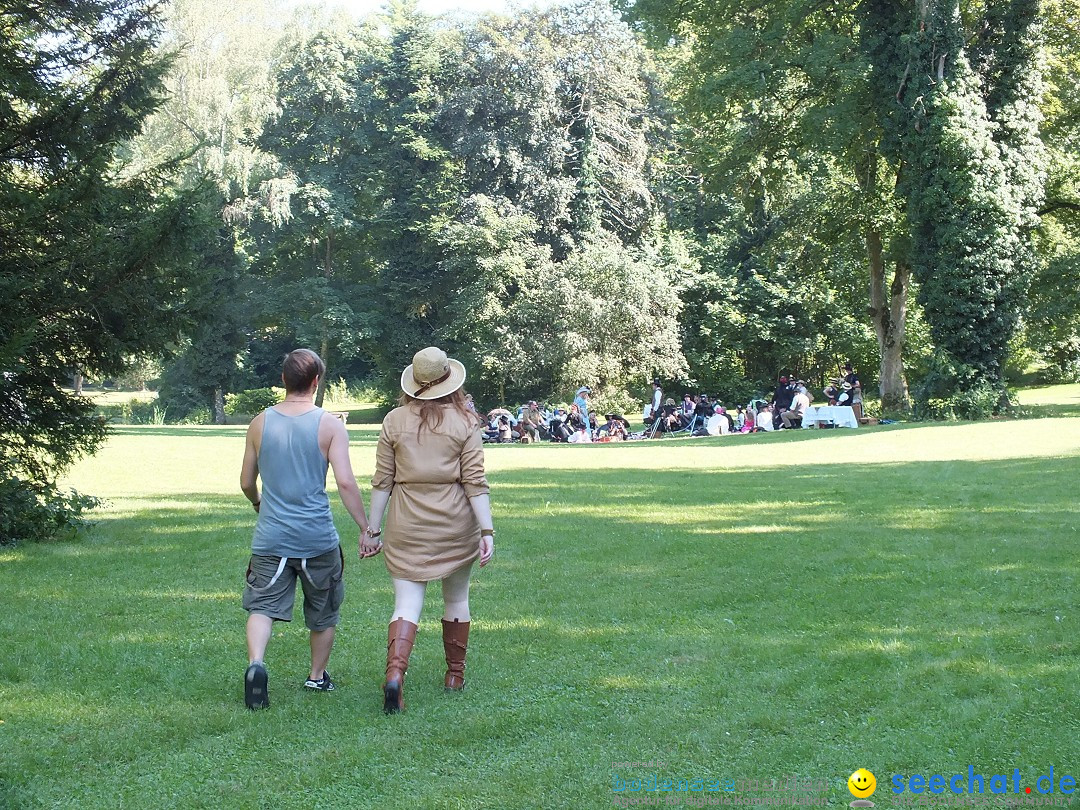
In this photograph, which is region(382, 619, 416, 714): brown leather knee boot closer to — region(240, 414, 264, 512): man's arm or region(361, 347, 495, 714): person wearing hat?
region(361, 347, 495, 714): person wearing hat

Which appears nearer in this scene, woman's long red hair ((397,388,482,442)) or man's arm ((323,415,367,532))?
man's arm ((323,415,367,532))

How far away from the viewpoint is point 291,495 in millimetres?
5668

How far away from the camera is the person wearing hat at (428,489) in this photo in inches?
224

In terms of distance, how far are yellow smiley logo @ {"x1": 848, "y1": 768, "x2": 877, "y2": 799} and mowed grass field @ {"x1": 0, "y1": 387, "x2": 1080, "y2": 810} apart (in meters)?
0.06

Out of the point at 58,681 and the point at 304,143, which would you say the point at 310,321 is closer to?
the point at 304,143

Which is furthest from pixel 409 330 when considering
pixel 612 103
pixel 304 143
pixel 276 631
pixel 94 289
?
pixel 276 631

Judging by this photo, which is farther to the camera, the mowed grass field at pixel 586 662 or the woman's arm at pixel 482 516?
the woman's arm at pixel 482 516

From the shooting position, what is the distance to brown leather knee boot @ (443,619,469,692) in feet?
19.1

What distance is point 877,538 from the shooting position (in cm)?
1023

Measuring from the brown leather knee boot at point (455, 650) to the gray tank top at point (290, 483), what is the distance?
32.3 inches

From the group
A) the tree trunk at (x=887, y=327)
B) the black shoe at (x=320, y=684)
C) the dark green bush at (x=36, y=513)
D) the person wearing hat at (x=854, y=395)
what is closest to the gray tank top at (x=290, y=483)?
the black shoe at (x=320, y=684)

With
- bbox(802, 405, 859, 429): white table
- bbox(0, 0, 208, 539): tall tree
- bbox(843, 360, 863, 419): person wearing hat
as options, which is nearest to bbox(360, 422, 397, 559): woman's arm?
bbox(0, 0, 208, 539): tall tree

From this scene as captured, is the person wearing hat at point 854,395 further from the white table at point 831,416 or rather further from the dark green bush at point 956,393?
the dark green bush at point 956,393

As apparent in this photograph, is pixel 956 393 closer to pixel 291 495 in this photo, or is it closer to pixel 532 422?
pixel 532 422
